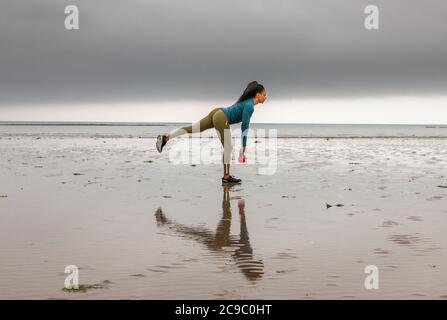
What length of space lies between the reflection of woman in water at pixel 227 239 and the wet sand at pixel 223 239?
0.8 inches

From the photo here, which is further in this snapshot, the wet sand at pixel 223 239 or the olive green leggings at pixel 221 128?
the olive green leggings at pixel 221 128

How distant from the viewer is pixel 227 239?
9.09 meters

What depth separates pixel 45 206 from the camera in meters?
12.4

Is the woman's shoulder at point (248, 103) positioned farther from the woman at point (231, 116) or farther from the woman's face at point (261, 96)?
the woman's face at point (261, 96)

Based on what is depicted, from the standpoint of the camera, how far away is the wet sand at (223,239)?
6453mm

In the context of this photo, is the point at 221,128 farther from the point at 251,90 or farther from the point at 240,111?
the point at 251,90

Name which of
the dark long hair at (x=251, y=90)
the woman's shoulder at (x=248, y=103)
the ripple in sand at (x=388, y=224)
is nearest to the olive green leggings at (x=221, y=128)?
the woman's shoulder at (x=248, y=103)

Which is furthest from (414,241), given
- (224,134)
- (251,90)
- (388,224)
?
(251,90)

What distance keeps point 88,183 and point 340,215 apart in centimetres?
862

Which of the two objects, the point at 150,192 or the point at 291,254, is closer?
the point at 291,254

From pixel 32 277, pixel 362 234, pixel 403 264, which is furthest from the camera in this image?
pixel 362 234
